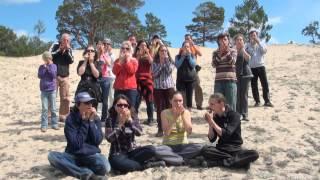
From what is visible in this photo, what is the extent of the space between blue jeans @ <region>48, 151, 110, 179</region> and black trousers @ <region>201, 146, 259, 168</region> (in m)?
1.46

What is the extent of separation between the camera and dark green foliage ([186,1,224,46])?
50.2 m

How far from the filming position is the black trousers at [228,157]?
7.32 meters

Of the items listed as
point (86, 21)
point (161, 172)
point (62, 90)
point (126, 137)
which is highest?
point (86, 21)

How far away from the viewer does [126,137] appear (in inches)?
295

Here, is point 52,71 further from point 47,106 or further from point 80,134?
point 80,134

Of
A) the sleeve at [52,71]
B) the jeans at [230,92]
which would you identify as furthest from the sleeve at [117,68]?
the jeans at [230,92]

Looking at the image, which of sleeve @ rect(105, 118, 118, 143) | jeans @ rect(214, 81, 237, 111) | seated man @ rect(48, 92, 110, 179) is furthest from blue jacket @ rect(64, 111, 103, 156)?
jeans @ rect(214, 81, 237, 111)

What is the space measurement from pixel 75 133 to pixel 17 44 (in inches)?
1601

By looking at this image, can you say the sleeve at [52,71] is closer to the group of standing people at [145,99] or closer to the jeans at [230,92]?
the group of standing people at [145,99]

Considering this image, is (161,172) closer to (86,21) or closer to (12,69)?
(12,69)

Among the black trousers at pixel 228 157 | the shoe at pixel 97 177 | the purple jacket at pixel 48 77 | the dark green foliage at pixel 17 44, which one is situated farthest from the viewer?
the dark green foliage at pixel 17 44

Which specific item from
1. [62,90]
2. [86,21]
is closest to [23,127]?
[62,90]

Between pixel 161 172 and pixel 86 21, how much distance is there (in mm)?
37182

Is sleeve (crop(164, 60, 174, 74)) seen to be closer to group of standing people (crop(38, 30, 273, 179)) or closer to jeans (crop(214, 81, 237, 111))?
group of standing people (crop(38, 30, 273, 179))
